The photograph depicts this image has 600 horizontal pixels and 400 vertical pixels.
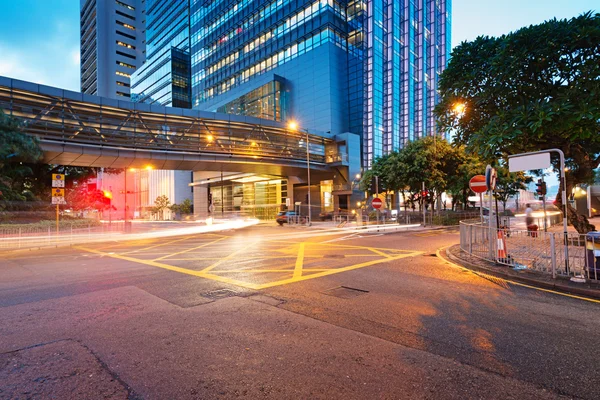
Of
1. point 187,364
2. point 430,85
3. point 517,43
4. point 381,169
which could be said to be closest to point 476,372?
point 187,364

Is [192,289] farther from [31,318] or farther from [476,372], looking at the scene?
[476,372]

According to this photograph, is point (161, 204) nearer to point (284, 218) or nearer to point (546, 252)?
point (284, 218)

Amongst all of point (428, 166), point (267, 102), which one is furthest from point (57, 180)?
point (267, 102)

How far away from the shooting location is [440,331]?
459 cm

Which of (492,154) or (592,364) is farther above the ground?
(492,154)

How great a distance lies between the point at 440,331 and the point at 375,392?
6.47 feet

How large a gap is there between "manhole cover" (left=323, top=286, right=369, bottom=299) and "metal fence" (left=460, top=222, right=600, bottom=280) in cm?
477

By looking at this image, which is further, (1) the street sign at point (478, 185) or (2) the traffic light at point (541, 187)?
(2) the traffic light at point (541, 187)

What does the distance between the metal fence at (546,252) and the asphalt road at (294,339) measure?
67.4 inches

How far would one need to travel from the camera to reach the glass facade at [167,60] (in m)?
87.1

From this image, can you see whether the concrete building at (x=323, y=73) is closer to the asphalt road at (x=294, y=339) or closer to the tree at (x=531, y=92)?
the tree at (x=531, y=92)

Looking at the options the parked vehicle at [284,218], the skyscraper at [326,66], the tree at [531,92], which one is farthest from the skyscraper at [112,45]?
the tree at [531,92]

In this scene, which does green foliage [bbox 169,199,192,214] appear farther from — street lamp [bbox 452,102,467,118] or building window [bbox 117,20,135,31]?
building window [bbox 117,20,135,31]

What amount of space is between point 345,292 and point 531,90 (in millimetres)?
7677
